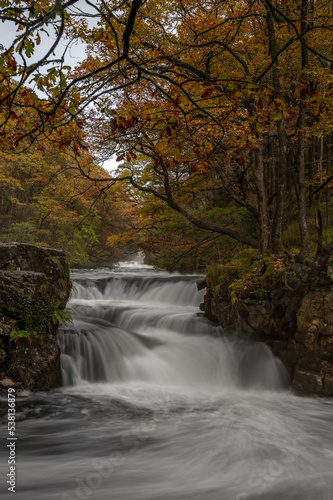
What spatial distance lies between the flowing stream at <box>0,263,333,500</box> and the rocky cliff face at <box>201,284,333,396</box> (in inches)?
9.9

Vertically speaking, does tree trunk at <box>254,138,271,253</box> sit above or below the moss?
above

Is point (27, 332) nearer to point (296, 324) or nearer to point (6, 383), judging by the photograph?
point (6, 383)

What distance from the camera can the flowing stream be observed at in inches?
119

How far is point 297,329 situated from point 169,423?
9.45 ft

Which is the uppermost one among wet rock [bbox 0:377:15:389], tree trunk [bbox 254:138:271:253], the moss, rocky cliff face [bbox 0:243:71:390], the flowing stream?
tree trunk [bbox 254:138:271:253]

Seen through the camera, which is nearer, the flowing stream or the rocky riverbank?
the flowing stream

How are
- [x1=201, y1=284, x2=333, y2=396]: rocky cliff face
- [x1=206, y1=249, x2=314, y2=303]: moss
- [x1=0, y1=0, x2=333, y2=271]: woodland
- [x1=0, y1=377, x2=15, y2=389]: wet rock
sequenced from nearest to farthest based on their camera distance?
[x1=0, y1=0, x2=333, y2=271]: woodland < [x1=0, y1=377, x2=15, y2=389]: wet rock < [x1=201, y1=284, x2=333, y2=396]: rocky cliff face < [x1=206, y1=249, x2=314, y2=303]: moss

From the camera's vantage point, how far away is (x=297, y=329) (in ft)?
19.2

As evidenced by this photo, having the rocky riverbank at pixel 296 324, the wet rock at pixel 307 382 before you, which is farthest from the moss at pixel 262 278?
the wet rock at pixel 307 382

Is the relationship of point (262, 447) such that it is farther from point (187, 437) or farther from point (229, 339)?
point (229, 339)

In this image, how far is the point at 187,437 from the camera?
4152 mm

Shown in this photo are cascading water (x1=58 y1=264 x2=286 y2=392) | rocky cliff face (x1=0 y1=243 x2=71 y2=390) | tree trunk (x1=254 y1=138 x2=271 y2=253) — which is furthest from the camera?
tree trunk (x1=254 y1=138 x2=271 y2=253)

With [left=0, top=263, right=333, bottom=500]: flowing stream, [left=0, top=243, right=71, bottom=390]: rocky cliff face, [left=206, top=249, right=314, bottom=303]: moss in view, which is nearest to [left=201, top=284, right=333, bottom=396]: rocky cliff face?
[left=206, top=249, right=314, bottom=303]: moss

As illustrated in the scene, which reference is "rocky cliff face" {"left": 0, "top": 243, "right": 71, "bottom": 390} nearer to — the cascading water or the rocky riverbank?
the cascading water
